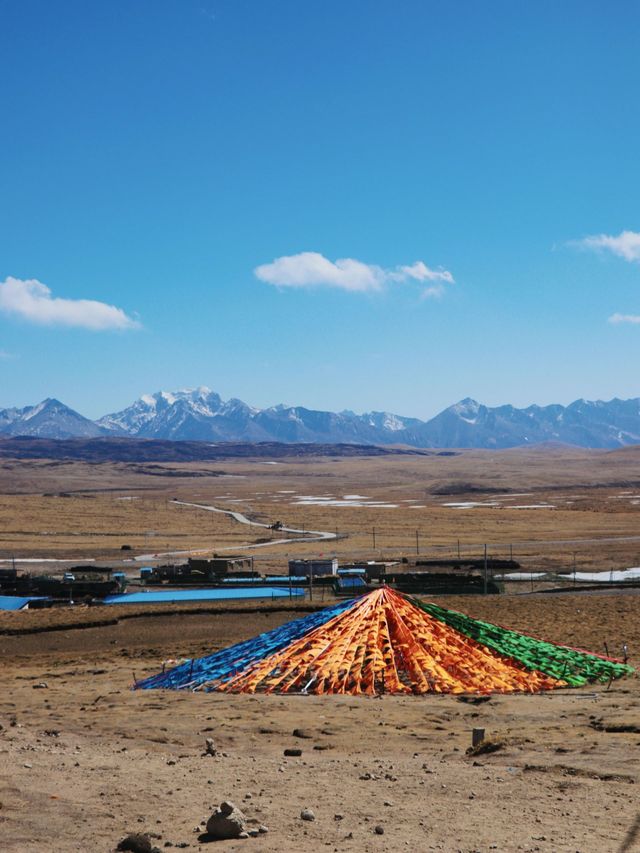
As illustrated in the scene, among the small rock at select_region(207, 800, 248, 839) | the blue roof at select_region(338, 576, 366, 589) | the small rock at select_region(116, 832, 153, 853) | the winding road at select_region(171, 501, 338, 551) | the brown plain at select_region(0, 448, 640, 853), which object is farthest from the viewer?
the winding road at select_region(171, 501, 338, 551)

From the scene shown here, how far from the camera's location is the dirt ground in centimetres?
1085

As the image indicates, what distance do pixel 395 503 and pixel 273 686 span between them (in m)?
124

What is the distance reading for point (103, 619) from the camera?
3900 centimetres

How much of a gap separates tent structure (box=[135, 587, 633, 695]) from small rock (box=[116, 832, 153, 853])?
11651 mm

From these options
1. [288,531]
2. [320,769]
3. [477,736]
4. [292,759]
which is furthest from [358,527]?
[320,769]

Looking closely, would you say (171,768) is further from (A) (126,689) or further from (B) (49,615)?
(B) (49,615)

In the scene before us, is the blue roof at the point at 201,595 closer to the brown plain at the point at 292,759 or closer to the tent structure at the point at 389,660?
the brown plain at the point at 292,759

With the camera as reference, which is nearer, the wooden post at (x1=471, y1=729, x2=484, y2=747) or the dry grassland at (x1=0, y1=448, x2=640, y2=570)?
the wooden post at (x1=471, y1=729, x2=484, y2=747)

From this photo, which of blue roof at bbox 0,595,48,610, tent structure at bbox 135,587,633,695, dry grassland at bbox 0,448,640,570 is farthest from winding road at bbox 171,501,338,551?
tent structure at bbox 135,587,633,695

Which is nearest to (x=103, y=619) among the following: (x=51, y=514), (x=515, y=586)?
(x=515, y=586)

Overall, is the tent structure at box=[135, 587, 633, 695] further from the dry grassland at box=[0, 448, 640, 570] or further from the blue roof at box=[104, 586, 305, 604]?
the dry grassland at box=[0, 448, 640, 570]

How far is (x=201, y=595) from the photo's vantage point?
47.9 m

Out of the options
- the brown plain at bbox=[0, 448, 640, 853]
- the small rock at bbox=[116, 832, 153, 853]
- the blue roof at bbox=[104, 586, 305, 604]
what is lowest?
the blue roof at bbox=[104, 586, 305, 604]

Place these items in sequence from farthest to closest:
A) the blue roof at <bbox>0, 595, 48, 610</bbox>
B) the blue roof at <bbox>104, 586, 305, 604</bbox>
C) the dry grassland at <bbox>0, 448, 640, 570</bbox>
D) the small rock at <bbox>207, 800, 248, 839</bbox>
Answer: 1. the dry grassland at <bbox>0, 448, 640, 570</bbox>
2. the blue roof at <bbox>104, 586, 305, 604</bbox>
3. the blue roof at <bbox>0, 595, 48, 610</bbox>
4. the small rock at <bbox>207, 800, 248, 839</bbox>
